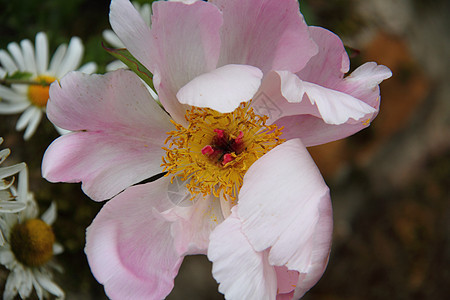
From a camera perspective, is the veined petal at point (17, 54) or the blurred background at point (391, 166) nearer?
the veined petal at point (17, 54)

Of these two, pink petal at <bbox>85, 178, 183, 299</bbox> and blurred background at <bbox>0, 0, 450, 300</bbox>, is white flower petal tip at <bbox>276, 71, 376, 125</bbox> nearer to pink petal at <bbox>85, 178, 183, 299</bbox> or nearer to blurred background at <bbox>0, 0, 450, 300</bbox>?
pink petal at <bbox>85, 178, 183, 299</bbox>

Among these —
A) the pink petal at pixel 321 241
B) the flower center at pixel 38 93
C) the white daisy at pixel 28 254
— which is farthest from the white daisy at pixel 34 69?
the pink petal at pixel 321 241

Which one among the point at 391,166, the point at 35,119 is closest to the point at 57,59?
the point at 35,119

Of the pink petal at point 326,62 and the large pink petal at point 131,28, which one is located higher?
the large pink petal at point 131,28

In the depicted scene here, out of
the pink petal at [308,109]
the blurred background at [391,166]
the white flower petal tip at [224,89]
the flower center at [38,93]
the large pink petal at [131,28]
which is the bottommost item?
the blurred background at [391,166]

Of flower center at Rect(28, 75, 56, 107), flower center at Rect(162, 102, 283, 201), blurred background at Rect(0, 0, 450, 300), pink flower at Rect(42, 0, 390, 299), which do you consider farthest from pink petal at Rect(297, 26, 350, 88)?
blurred background at Rect(0, 0, 450, 300)

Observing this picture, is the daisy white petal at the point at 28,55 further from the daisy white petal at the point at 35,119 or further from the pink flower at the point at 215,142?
the pink flower at the point at 215,142
